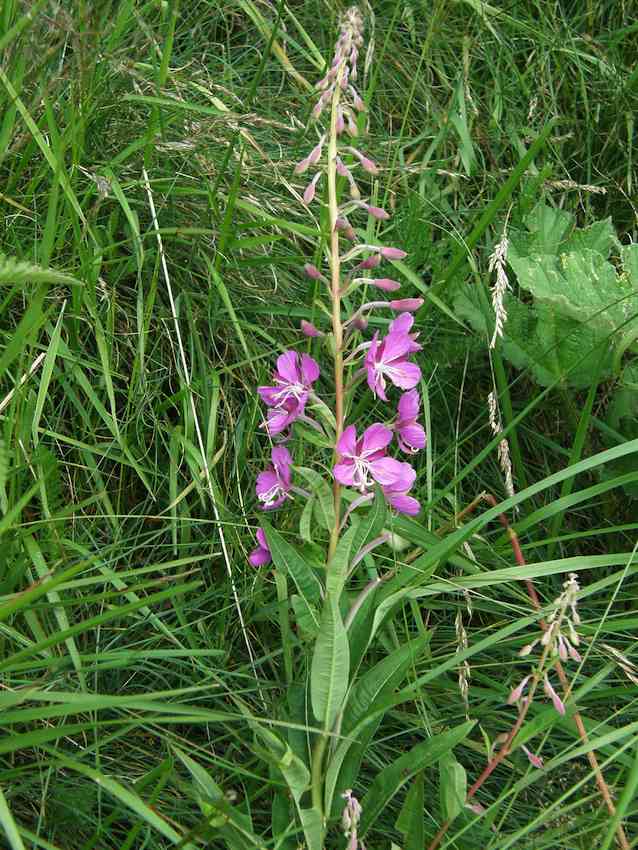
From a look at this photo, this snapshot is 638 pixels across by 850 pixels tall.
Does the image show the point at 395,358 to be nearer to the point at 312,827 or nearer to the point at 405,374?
the point at 405,374

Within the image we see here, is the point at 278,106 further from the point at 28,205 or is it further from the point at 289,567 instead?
the point at 289,567

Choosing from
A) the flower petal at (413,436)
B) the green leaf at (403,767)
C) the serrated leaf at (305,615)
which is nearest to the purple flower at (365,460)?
the flower petal at (413,436)

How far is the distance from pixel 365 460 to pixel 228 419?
0.75 meters

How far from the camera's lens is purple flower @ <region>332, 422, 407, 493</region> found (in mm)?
1684

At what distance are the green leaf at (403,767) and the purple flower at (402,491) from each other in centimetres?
37

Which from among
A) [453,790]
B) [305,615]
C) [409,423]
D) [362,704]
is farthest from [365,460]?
[453,790]

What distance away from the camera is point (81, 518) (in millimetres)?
2104

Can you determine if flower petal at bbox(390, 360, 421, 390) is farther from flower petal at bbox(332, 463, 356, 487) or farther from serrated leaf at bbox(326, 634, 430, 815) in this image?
serrated leaf at bbox(326, 634, 430, 815)

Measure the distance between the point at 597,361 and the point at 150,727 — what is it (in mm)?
1295

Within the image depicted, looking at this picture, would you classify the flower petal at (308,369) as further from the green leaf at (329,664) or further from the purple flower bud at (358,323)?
the green leaf at (329,664)

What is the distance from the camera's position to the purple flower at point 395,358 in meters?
1.72

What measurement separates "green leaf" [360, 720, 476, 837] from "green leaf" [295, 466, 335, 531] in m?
0.36

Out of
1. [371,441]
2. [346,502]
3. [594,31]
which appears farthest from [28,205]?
[594,31]

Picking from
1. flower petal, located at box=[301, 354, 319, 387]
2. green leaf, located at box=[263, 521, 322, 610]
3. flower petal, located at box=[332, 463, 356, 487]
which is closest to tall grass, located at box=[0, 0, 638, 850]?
green leaf, located at box=[263, 521, 322, 610]
